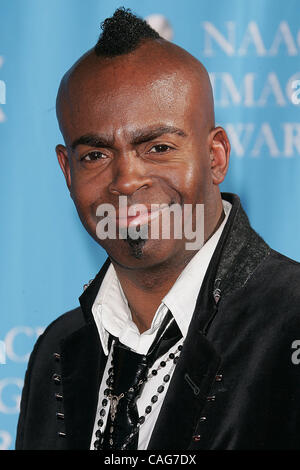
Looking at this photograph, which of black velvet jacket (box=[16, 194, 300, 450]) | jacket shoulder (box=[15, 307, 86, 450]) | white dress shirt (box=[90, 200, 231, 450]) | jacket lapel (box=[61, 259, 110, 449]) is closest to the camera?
black velvet jacket (box=[16, 194, 300, 450])

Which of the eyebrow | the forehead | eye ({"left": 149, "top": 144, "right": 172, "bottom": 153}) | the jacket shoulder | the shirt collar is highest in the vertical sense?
the forehead

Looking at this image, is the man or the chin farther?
the chin

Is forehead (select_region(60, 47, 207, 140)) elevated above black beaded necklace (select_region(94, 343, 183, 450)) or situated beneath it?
elevated above

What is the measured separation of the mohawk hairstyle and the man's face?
0.04 metres

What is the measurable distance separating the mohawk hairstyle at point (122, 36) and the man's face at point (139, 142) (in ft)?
0.13

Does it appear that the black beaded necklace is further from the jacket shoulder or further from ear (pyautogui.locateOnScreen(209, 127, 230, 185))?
ear (pyautogui.locateOnScreen(209, 127, 230, 185))

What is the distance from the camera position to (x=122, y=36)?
1.89 m

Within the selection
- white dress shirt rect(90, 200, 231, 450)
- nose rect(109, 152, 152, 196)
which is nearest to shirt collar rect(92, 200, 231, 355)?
white dress shirt rect(90, 200, 231, 450)

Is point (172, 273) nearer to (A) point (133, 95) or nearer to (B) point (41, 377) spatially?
(A) point (133, 95)

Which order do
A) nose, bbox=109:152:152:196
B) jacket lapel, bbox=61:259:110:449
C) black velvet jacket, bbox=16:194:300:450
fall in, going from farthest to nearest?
jacket lapel, bbox=61:259:110:449 < nose, bbox=109:152:152:196 < black velvet jacket, bbox=16:194:300:450

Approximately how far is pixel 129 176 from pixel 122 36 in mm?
367

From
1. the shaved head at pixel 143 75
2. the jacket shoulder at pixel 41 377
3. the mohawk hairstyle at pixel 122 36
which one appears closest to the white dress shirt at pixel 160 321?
the jacket shoulder at pixel 41 377

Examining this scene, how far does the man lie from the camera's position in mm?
1753
